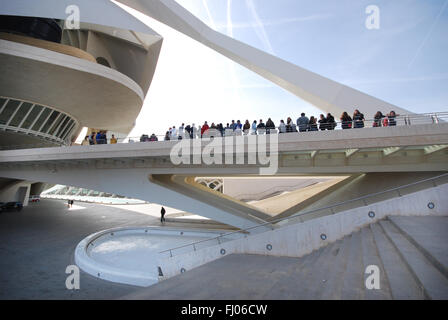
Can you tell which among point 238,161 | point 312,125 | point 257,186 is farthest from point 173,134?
point 257,186

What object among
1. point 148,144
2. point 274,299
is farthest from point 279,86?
point 274,299

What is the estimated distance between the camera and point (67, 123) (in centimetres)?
2241

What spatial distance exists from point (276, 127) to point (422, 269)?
665 centimetres

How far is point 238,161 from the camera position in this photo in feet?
34.4

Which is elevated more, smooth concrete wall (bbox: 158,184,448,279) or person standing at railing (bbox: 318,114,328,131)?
person standing at railing (bbox: 318,114,328,131)

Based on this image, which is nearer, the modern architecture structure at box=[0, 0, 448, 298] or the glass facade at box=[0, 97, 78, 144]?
the modern architecture structure at box=[0, 0, 448, 298]

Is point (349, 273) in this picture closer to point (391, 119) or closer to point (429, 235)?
point (429, 235)

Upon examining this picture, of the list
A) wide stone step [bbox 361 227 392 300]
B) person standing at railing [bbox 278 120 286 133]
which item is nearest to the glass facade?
person standing at railing [bbox 278 120 286 133]

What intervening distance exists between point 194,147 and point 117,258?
5.45 meters

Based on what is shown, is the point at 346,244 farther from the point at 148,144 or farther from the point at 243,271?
the point at 148,144

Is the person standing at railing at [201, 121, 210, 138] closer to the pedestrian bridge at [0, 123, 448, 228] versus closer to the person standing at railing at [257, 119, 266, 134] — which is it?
the pedestrian bridge at [0, 123, 448, 228]

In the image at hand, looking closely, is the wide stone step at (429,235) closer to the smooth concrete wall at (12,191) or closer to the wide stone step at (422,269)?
the wide stone step at (422,269)

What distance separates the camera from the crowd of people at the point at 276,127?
8625 millimetres

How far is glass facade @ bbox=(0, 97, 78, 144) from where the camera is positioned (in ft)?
58.3
